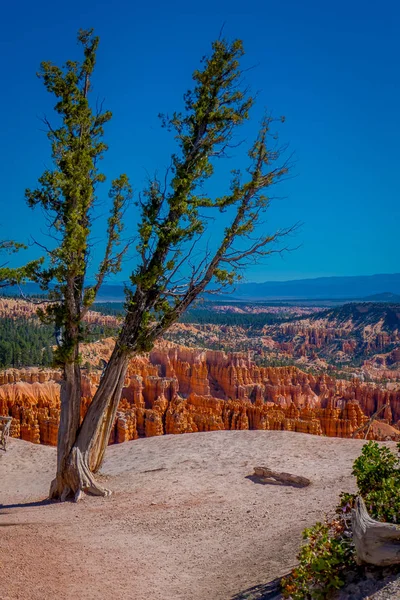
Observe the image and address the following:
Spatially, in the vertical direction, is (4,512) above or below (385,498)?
below

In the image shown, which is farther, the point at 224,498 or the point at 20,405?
the point at 20,405

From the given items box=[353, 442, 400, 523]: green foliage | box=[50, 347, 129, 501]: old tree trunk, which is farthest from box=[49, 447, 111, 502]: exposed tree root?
box=[353, 442, 400, 523]: green foliage

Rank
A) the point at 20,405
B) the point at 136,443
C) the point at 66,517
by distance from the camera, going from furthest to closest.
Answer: the point at 20,405
the point at 136,443
the point at 66,517

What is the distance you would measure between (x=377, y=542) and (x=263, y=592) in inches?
66.4

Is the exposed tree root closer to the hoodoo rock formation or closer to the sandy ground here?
the sandy ground

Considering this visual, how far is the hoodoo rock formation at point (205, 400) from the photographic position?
1325 inches

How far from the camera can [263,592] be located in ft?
20.1

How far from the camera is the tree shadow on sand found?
595cm

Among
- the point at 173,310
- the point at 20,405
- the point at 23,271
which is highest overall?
the point at 23,271

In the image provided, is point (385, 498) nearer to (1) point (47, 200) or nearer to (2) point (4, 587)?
(2) point (4, 587)

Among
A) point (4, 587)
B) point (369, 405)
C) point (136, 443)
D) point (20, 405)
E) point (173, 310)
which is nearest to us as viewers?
point (4, 587)

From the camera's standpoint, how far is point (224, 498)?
11.2m

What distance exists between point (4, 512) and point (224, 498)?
4.81 meters

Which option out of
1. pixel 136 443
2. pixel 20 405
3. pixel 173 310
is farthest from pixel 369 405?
pixel 173 310
